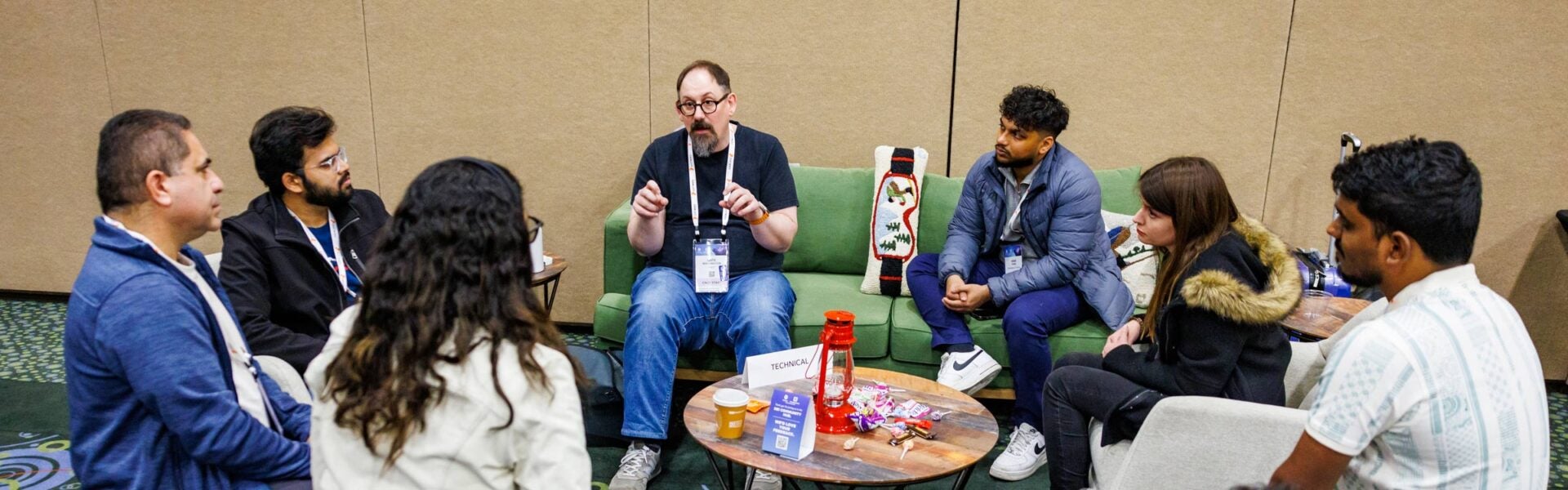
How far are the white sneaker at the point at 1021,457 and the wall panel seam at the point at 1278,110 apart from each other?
5.54 feet

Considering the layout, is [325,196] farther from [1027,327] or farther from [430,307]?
[1027,327]

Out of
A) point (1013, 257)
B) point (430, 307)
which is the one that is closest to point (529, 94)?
point (1013, 257)

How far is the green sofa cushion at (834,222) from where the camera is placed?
3531mm

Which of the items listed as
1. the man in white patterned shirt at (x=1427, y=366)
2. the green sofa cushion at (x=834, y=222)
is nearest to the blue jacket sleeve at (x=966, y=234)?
the green sofa cushion at (x=834, y=222)

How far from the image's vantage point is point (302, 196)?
2.32 meters

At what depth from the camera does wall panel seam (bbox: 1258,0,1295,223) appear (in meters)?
3.57

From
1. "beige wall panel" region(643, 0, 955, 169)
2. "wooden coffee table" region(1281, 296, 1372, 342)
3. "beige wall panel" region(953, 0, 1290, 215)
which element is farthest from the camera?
"beige wall panel" region(643, 0, 955, 169)

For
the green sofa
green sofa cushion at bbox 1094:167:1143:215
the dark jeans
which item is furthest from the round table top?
green sofa cushion at bbox 1094:167:1143:215

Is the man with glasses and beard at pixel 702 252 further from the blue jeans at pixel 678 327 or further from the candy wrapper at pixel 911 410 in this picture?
the candy wrapper at pixel 911 410

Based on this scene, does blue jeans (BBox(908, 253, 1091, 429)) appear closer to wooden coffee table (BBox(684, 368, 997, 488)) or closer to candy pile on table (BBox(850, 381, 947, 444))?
wooden coffee table (BBox(684, 368, 997, 488))

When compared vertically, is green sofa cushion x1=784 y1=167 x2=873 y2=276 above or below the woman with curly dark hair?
below

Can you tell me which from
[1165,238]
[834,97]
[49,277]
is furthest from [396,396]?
[49,277]

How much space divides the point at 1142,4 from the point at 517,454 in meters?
3.18

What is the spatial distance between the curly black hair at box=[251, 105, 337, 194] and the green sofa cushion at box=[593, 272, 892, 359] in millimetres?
1032
